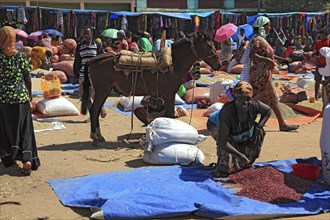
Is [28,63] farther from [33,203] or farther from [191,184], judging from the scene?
[191,184]

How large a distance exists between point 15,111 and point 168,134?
183 centimetres

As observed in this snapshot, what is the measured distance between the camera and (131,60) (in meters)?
7.44

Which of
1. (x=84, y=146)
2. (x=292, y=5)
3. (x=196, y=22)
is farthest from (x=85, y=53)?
(x=292, y=5)

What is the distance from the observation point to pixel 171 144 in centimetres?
619

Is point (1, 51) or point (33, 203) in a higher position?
point (1, 51)

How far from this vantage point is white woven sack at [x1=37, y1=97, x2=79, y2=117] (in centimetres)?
956

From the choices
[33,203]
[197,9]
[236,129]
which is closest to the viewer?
[33,203]

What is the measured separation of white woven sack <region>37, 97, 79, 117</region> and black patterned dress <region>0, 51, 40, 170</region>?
145 inches

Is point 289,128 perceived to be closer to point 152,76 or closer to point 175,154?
point 152,76

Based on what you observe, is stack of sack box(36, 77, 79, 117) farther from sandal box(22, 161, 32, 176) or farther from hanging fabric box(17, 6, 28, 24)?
hanging fabric box(17, 6, 28, 24)

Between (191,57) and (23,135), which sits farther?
(191,57)

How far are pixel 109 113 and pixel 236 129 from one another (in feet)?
17.0

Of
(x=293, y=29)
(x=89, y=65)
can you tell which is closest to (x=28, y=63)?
(x=89, y=65)

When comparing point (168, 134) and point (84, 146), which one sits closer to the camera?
point (168, 134)
